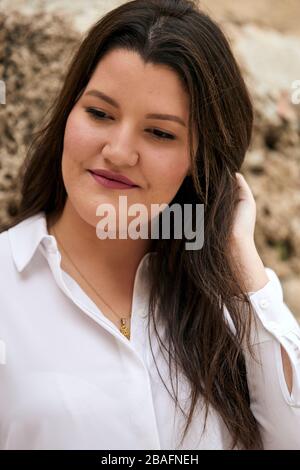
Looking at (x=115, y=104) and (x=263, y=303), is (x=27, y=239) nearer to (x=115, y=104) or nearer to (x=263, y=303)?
(x=115, y=104)

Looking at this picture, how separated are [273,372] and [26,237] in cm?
73

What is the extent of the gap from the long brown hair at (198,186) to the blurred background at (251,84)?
426 millimetres

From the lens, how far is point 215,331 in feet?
6.36

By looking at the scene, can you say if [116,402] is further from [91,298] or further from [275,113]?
[275,113]

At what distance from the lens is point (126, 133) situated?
1.70 metres

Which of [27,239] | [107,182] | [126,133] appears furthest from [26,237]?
[126,133]

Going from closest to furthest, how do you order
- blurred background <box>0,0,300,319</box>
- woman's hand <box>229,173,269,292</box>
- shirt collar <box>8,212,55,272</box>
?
shirt collar <box>8,212,55,272</box> < woman's hand <box>229,173,269,292</box> < blurred background <box>0,0,300,319</box>

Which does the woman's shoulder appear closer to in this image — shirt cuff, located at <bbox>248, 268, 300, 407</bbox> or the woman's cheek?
the woman's cheek

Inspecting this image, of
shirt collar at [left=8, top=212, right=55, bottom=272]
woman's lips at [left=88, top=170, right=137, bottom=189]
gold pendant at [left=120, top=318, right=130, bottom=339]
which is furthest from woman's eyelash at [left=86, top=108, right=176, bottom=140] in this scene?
gold pendant at [left=120, top=318, right=130, bottom=339]

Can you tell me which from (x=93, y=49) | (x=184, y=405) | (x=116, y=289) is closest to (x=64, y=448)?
(x=184, y=405)

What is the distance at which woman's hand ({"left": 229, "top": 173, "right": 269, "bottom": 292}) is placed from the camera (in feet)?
6.36

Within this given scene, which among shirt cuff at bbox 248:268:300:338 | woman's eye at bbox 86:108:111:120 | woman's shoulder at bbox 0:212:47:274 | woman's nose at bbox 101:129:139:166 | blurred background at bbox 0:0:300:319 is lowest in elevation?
shirt cuff at bbox 248:268:300:338

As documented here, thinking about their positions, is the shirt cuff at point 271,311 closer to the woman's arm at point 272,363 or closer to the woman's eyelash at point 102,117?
the woman's arm at point 272,363

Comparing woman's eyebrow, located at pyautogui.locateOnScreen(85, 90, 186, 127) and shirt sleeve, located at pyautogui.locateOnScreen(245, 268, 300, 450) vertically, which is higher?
woman's eyebrow, located at pyautogui.locateOnScreen(85, 90, 186, 127)
